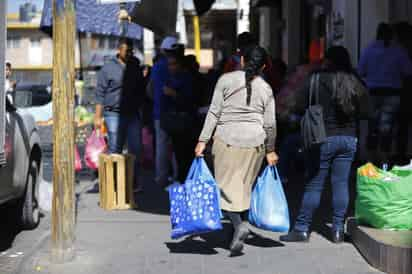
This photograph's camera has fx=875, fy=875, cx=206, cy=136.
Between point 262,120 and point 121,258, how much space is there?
1.73 m

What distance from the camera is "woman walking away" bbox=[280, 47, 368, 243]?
769cm

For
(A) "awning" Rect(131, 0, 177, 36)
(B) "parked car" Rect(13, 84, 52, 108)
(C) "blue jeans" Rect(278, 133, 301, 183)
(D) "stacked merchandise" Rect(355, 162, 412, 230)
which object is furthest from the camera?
(B) "parked car" Rect(13, 84, 52, 108)

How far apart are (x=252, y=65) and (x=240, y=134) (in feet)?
1.97

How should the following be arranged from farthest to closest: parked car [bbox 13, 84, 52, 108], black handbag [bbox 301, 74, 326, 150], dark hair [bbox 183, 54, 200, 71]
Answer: parked car [bbox 13, 84, 52, 108]
dark hair [bbox 183, 54, 200, 71]
black handbag [bbox 301, 74, 326, 150]

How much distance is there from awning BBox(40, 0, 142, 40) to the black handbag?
6562 millimetres

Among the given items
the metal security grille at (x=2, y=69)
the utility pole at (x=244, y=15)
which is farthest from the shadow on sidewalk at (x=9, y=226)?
the utility pole at (x=244, y=15)

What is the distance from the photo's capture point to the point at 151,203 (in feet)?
35.1

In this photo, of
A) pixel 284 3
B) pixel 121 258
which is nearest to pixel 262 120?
pixel 121 258

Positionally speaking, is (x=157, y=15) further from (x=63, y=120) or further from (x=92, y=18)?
(x=63, y=120)

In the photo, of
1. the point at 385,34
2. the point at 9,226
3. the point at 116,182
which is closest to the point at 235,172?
the point at 116,182

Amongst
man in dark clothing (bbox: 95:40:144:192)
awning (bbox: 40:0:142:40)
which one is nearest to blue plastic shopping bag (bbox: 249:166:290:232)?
man in dark clothing (bbox: 95:40:144:192)

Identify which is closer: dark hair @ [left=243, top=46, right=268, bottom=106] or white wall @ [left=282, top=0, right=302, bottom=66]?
dark hair @ [left=243, top=46, right=268, bottom=106]

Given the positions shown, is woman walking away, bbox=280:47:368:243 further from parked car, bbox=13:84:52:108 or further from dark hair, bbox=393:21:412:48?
parked car, bbox=13:84:52:108

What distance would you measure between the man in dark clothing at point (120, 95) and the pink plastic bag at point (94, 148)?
1496 mm
